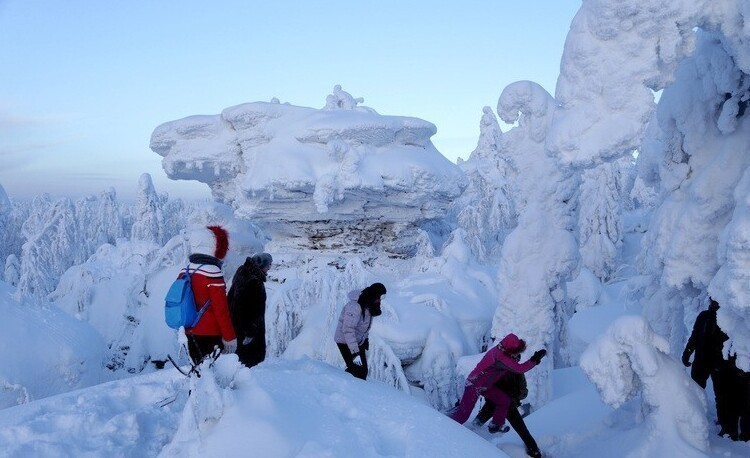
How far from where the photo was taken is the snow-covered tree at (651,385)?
13.0 ft

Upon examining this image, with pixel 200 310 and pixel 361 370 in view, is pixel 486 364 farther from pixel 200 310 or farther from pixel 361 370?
pixel 200 310

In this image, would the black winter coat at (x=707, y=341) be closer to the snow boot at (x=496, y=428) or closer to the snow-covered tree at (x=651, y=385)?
the snow-covered tree at (x=651, y=385)

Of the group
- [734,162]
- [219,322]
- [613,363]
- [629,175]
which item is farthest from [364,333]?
[629,175]

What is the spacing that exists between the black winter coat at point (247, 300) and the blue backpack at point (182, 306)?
2.52 ft

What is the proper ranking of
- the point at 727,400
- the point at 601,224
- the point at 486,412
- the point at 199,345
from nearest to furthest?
1. the point at 199,345
2. the point at 727,400
3. the point at 486,412
4. the point at 601,224

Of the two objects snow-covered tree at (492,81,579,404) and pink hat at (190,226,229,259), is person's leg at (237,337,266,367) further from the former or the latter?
snow-covered tree at (492,81,579,404)

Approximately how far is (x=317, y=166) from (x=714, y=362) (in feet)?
27.5

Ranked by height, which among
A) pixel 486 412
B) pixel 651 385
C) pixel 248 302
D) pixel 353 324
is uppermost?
pixel 248 302

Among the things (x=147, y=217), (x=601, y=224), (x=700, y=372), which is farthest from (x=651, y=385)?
(x=147, y=217)

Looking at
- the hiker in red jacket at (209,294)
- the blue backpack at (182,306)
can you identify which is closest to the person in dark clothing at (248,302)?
the hiker in red jacket at (209,294)

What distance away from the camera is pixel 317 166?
437 inches

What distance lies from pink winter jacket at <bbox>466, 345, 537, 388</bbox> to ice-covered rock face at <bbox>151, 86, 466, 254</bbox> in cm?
646

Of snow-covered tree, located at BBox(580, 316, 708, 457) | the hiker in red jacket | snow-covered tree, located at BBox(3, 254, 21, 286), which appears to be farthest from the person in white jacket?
snow-covered tree, located at BBox(3, 254, 21, 286)

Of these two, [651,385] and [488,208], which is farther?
[488,208]
